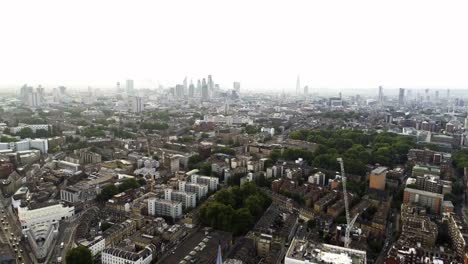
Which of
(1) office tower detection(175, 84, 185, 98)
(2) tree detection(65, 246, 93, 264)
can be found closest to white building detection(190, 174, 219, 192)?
(2) tree detection(65, 246, 93, 264)

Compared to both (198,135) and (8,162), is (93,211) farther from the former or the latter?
(198,135)

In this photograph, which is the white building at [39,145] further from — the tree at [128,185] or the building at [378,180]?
the building at [378,180]

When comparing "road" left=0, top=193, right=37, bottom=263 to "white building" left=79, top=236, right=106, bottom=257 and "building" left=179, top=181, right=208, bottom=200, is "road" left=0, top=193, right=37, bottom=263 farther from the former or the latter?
"building" left=179, top=181, right=208, bottom=200

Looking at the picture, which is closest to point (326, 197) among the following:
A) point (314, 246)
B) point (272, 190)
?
point (272, 190)

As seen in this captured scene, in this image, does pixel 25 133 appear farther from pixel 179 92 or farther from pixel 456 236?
pixel 179 92

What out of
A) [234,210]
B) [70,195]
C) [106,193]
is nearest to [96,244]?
[106,193]

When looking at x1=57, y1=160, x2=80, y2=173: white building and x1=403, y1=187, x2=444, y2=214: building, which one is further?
x1=57, y1=160, x2=80, y2=173: white building
